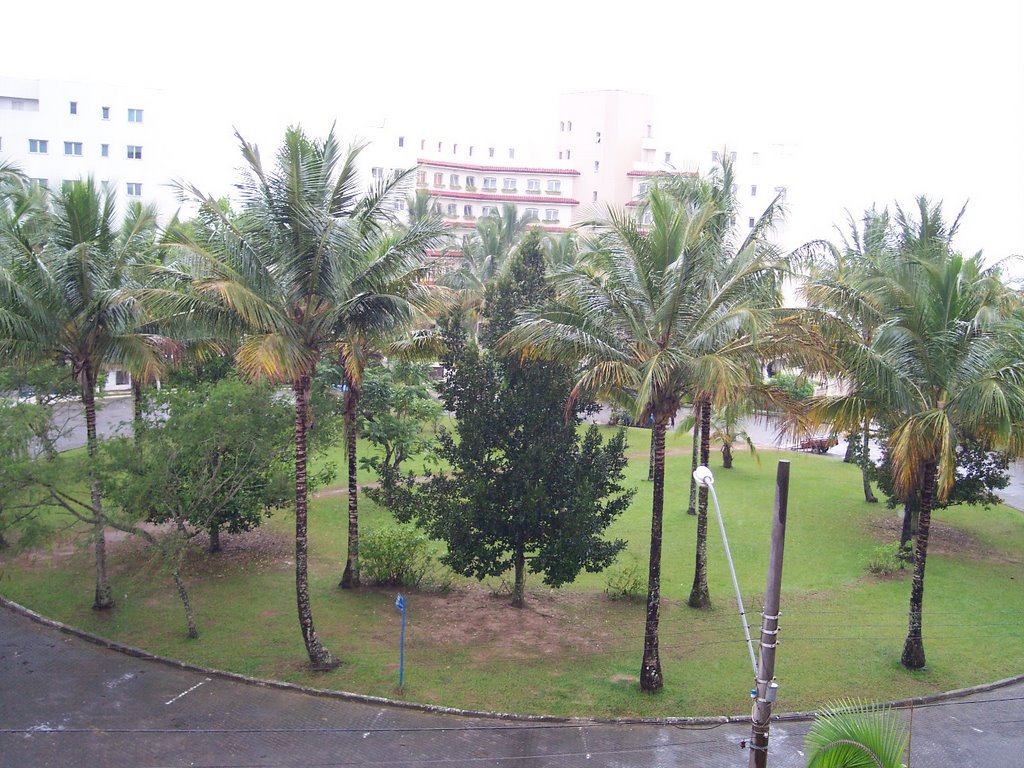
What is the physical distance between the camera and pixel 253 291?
555 inches

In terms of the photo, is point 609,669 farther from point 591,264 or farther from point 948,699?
point 591,264

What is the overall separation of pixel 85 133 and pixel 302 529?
45831mm

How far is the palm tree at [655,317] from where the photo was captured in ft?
45.2

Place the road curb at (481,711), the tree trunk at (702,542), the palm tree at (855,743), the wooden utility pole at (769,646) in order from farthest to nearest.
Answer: the tree trunk at (702,542) < the road curb at (481,711) < the wooden utility pole at (769,646) < the palm tree at (855,743)

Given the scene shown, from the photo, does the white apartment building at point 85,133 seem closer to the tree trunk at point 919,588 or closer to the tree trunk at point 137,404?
the tree trunk at point 137,404

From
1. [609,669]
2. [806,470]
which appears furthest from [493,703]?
[806,470]

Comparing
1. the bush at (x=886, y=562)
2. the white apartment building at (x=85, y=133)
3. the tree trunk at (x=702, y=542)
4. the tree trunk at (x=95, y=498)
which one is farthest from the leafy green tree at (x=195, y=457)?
the white apartment building at (x=85, y=133)

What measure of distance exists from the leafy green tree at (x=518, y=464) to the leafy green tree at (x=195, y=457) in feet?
11.5

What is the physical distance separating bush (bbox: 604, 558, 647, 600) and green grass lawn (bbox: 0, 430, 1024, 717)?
0.31 m

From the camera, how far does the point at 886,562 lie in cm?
2117

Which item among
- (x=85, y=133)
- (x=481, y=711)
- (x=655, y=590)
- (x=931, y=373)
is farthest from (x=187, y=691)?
(x=85, y=133)

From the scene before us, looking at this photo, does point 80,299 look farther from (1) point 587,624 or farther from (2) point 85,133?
(2) point 85,133

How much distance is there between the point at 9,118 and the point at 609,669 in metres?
50.3

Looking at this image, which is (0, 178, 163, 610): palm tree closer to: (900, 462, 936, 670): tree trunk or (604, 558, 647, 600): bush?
(604, 558, 647, 600): bush
